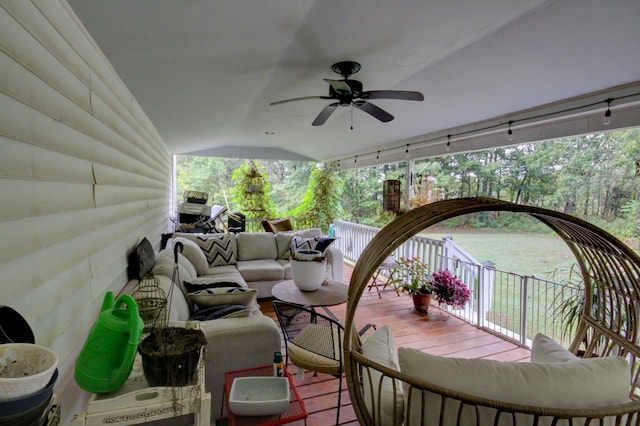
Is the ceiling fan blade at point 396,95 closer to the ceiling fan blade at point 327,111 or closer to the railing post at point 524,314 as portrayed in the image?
the ceiling fan blade at point 327,111

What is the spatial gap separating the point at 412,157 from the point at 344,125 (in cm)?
133

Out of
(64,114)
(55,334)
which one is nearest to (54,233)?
(55,334)

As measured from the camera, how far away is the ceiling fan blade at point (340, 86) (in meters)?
2.65

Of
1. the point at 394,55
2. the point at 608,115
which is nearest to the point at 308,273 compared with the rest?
the point at 394,55

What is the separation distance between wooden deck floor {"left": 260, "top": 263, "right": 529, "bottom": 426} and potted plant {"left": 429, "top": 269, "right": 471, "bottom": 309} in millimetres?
245

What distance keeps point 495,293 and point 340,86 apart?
3364mm

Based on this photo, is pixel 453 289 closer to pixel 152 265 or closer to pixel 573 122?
pixel 573 122

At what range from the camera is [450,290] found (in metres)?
3.78

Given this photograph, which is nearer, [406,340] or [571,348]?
[571,348]

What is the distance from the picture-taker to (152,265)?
9.38 ft

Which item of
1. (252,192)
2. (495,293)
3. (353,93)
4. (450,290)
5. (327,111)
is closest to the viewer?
(353,93)

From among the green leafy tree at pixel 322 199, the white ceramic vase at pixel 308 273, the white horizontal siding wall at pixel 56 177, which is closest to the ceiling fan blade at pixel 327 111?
the white ceramic vase at pixel 308 273

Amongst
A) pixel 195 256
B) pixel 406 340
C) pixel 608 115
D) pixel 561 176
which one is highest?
pixel 608 115

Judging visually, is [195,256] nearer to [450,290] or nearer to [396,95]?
[396,95]
